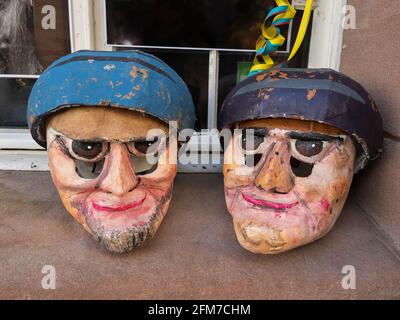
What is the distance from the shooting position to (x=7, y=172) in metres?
1.76

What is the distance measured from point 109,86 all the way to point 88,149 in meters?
0.20

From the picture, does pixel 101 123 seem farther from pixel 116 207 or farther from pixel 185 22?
pixel 185 22

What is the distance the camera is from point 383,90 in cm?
129

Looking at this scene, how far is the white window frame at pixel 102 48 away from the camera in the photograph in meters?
1.67

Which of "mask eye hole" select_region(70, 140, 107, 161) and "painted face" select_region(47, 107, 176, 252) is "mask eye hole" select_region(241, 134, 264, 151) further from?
"mask eye hole" select_region(70, 140, 107, 161)

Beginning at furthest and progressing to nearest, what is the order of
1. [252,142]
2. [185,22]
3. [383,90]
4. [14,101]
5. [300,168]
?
1. [14,101]
2. [185,22]
3. [300,168]
4. [383,90]
5. [252,142]

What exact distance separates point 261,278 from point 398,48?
84cm

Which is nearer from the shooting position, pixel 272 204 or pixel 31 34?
pixel 272 204

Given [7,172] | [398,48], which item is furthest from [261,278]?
[7,172]

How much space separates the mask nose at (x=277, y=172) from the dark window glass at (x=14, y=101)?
1288 mm

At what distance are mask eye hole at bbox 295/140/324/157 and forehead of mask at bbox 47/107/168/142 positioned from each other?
44cm

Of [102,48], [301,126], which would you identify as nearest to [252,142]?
[301,126]
